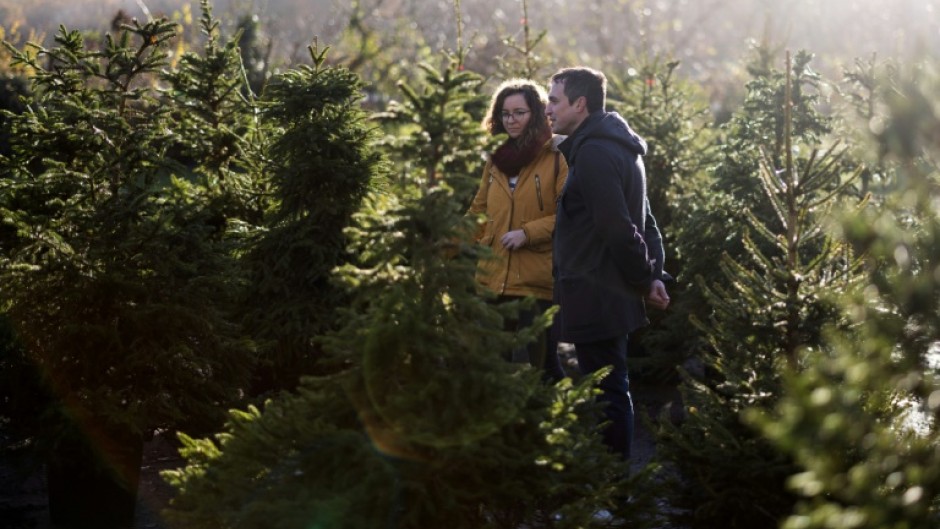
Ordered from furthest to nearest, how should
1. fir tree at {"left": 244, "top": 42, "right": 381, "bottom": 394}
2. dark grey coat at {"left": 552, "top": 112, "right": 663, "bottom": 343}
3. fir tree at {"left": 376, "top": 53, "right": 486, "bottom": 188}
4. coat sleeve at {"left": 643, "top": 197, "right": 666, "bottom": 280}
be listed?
1. fir tree at {"left": 244, "top": 42, "right": 381, "bottom": 394}
2. coat sleeve at {"left": 643, "top": 197, "right": 666, "bottom": 280}
3. dark grey coat at {"left": 552, "top": 112, "right": 663, "bottom": 343}
4. fir tree at {"left": 376, "top": 53, "right": 486, "bottom": 188}

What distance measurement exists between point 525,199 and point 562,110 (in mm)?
706

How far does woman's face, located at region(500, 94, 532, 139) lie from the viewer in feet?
19.9

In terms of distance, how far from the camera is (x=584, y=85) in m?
5.62

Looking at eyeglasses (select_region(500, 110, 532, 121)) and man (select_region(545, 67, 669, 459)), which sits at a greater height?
eyeglasses (select_region(500, 110, 532, 121))

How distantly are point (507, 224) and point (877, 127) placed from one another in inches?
135

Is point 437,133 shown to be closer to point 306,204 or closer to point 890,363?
point 890,363

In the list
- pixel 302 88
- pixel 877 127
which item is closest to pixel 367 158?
pixel 302 88

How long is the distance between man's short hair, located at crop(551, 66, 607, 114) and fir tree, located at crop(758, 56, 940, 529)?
2479mm

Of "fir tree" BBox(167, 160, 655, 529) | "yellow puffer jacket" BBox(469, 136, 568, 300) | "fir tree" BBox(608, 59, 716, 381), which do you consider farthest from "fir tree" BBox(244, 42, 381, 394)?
"fir tree" BBox(167, 160, 655, 529)

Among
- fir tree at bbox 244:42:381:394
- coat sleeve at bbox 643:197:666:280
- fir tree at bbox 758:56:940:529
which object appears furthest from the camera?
fir tree at bbox 244:42:381:394

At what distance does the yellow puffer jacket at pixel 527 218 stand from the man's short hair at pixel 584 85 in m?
0.52

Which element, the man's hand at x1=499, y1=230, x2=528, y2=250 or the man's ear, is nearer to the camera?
the man's ear

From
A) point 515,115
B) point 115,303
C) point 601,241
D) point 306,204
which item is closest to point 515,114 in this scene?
point 515,115

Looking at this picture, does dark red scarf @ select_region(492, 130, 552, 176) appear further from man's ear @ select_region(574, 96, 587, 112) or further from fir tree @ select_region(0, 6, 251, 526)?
fir tree @ select_region(0, 6, 251, 526)
